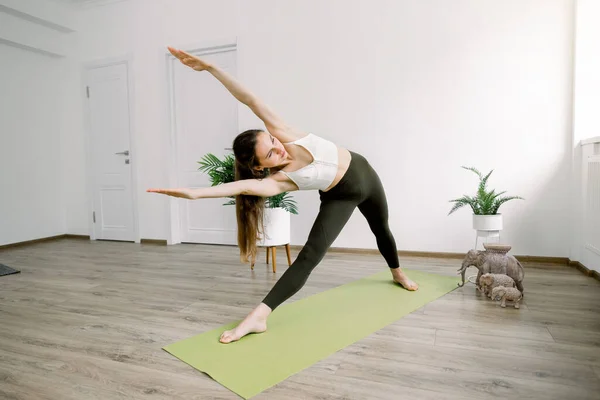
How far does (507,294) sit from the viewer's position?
88.0 inches

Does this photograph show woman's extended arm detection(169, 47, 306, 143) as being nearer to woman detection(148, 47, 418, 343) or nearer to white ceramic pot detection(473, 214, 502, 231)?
woman detection(148, 47, 418, 343)

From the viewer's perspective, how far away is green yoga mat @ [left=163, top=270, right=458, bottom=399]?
158cm

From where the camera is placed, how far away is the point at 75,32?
203 inches

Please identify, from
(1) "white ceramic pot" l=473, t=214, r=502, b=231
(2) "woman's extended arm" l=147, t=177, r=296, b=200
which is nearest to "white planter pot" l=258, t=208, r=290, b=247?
(2) "woman's extended arm" l=147, t=177, r=296, b=200

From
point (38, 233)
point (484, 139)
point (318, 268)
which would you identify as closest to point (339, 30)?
point (484, 139)

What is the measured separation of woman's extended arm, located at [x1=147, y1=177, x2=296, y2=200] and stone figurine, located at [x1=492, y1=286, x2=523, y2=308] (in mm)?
1237

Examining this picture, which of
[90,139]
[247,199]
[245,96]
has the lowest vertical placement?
[247,199]

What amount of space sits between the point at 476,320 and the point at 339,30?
2794 mm

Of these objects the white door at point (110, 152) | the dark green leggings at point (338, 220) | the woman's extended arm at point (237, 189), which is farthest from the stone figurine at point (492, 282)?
the white door at point (110, 152)

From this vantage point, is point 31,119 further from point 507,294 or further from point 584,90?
point 584,90

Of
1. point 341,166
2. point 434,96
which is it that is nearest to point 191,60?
point 341,166

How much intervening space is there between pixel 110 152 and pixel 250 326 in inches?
153

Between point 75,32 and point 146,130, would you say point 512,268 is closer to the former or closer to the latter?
point 146,130

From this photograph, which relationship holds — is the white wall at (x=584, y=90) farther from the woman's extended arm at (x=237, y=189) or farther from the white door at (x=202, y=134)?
the white door at (x=202, y=134)
